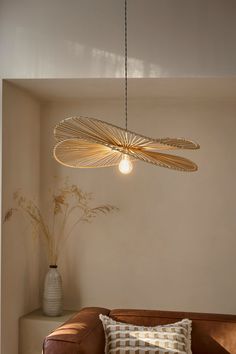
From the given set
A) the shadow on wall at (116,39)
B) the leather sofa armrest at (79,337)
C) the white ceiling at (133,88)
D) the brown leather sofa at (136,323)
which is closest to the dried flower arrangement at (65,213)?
the white ceiling at (133,88)

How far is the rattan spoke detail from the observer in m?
2.86

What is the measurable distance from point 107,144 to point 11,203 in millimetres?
2052

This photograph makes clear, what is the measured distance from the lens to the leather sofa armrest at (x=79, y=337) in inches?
131

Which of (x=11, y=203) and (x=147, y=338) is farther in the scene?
(x=11, y=203)

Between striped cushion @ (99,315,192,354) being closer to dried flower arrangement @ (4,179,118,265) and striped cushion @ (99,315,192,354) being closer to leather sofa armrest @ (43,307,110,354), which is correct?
leather sofa armrest @ (43,307,110,354)

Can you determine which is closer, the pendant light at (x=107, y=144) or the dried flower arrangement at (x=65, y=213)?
the pendant light at (x=107, y=144)

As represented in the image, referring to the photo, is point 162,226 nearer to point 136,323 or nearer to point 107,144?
point 136,323

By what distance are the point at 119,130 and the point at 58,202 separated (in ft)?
8.71

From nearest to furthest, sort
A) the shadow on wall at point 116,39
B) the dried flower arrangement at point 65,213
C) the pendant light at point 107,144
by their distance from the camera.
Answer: the pendant light at point 107,144 → the shadow on wall at point 116,39 → the dried flower arrangement at point 65,213

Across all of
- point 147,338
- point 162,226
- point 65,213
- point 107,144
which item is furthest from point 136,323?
point 65,213

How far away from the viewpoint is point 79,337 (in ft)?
11.2

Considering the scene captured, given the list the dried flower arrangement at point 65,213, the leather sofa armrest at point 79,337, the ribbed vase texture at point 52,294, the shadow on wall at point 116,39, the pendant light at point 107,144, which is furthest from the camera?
the dried flower arrangement at point 65,213

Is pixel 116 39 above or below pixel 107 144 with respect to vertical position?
above

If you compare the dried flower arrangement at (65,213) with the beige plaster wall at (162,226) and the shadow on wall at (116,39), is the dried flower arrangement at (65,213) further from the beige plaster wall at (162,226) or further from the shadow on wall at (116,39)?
the shadow on wall at (116,39)
